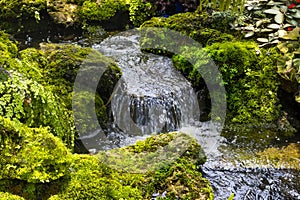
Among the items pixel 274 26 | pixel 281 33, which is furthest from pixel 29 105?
pixel 274 26

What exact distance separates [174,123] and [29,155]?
124 inches

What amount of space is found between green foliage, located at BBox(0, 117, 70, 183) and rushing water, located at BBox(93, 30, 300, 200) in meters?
2.10

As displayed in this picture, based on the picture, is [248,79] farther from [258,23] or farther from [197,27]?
[197,27]

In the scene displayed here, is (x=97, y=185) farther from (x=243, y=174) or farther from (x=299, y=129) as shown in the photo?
(x=299, y=129)

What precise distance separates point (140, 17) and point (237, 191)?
506 cm

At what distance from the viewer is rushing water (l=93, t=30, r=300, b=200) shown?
4.11 metres

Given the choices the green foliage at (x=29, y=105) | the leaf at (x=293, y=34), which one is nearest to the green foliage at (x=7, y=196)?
the green foliage at (x=29, y=105)

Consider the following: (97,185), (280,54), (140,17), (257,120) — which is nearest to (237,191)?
(257,120)

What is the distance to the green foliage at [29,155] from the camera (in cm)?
236

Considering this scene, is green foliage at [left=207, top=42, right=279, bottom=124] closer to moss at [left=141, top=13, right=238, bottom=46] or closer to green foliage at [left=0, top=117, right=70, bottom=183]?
moss at [left=141, top=13, right=238, bottom=46]

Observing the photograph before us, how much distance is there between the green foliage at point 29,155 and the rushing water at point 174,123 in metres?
2.10

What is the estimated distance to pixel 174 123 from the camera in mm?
5336

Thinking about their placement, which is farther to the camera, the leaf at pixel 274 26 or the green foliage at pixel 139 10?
the green foliage at pixel 139 10

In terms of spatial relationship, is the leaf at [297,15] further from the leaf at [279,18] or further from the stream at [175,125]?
the stream at [175,125]
